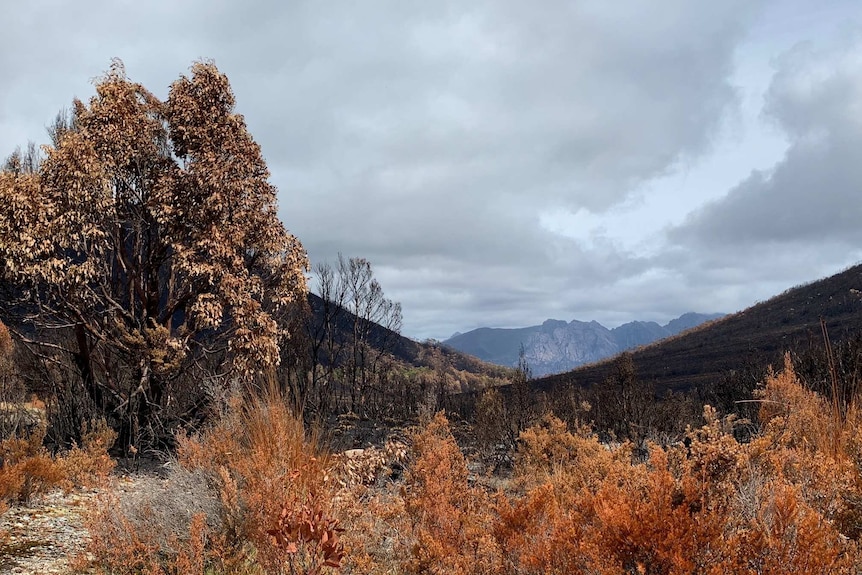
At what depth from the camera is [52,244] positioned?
27.7 feet

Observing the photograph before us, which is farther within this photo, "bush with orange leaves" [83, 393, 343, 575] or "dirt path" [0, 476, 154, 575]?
"dirt path" [0, 476, 154, 575]

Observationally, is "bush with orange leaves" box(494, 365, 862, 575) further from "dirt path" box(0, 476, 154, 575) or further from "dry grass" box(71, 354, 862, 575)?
"dirt path" box(0, 476, 154, 575)

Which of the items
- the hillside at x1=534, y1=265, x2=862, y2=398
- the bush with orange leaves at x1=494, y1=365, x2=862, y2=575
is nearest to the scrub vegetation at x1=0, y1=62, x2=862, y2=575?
the bush with orange leaves at x1=494, y1=365, x2=862, y2=575

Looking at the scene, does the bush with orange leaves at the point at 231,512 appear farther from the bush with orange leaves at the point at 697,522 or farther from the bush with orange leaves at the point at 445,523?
the bush with orange leaves at the point at 697,522

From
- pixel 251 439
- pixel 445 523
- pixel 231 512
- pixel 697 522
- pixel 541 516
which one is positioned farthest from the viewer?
pixel 251 439

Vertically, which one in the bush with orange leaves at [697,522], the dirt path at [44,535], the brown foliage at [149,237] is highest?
the brown foliage at [149,237]

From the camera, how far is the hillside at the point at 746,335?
50.0 metres

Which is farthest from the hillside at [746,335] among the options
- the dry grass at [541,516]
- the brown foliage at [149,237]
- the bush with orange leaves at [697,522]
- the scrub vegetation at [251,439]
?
the bush with orange leaves at [697,522]

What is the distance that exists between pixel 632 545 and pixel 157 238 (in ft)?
33.0

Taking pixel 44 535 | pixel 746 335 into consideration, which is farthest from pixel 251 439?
pixel 746 335

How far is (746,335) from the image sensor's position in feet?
211

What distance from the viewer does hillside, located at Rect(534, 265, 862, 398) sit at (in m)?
50.0

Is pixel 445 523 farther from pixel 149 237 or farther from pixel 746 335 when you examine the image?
pixel 746 335

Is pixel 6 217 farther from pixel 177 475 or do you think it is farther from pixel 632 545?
pixel 632 545
